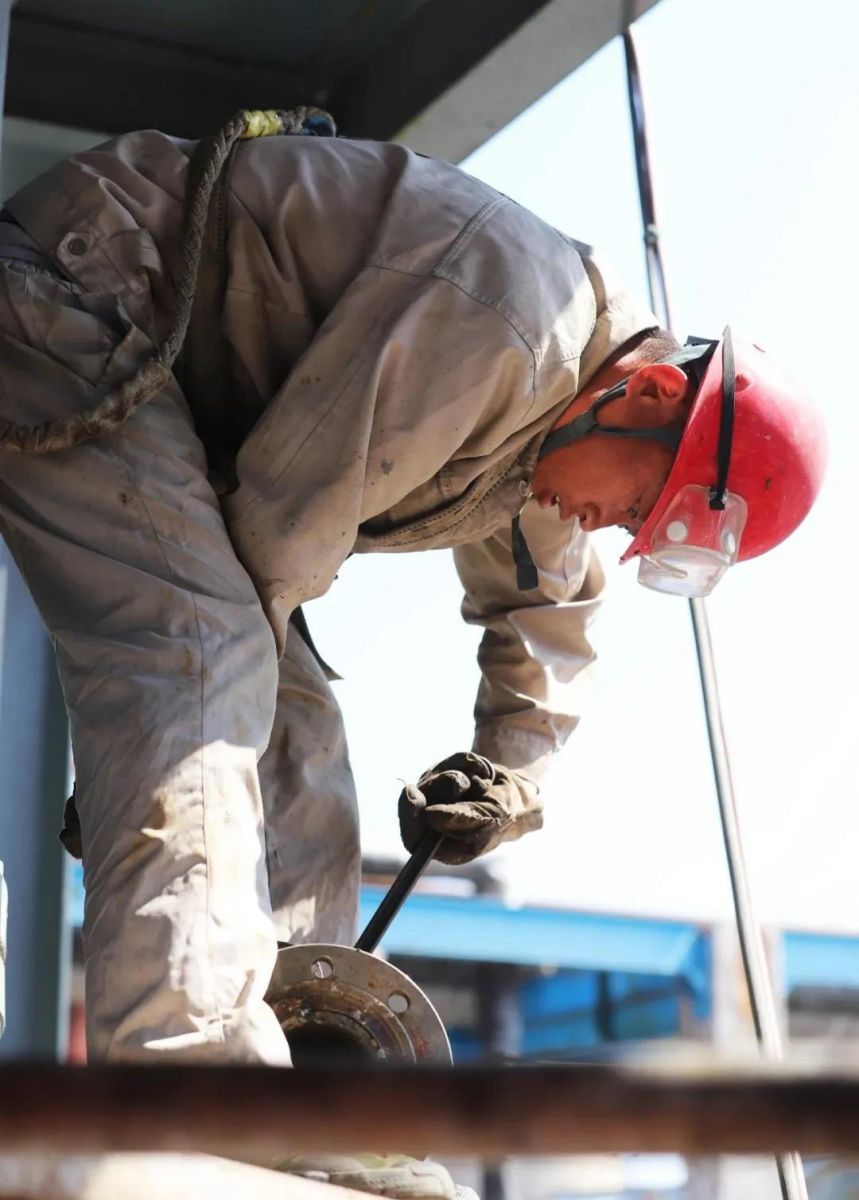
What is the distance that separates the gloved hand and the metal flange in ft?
1.98

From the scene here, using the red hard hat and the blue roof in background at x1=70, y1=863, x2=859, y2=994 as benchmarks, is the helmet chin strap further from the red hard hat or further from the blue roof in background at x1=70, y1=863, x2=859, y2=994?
the blue roof in background at x1=70, y1=863, x2=859, y2=994

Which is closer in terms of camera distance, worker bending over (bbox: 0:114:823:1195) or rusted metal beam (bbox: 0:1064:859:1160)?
rusted metal beam (bbox: 0:1064:859:1160)

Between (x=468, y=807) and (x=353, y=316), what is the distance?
3.45 ft

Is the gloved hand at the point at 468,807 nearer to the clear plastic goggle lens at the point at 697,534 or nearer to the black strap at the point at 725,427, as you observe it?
the clear plastic goggle lens at the point at 697,534

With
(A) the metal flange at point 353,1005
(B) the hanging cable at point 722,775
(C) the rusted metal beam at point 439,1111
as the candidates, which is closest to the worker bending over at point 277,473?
(A) the metal flange at point 353,1005

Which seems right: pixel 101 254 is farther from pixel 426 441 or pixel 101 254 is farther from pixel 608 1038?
pixel 608 1038

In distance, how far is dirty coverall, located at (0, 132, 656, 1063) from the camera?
7.11 feet

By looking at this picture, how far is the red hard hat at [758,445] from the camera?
A: 305 cm

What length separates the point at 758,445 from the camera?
308 cm

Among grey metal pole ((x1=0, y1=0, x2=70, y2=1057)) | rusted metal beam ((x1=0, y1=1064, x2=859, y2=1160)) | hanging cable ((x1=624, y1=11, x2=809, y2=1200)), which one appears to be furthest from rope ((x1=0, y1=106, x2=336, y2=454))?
grey metal pole ((x1=0, y1=0, x2=70, y2=1057))

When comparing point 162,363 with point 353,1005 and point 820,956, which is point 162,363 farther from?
point 820,956

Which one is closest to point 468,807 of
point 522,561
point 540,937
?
point 522,561

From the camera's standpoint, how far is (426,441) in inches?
A: 105

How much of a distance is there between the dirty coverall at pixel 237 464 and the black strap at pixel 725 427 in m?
0.18
